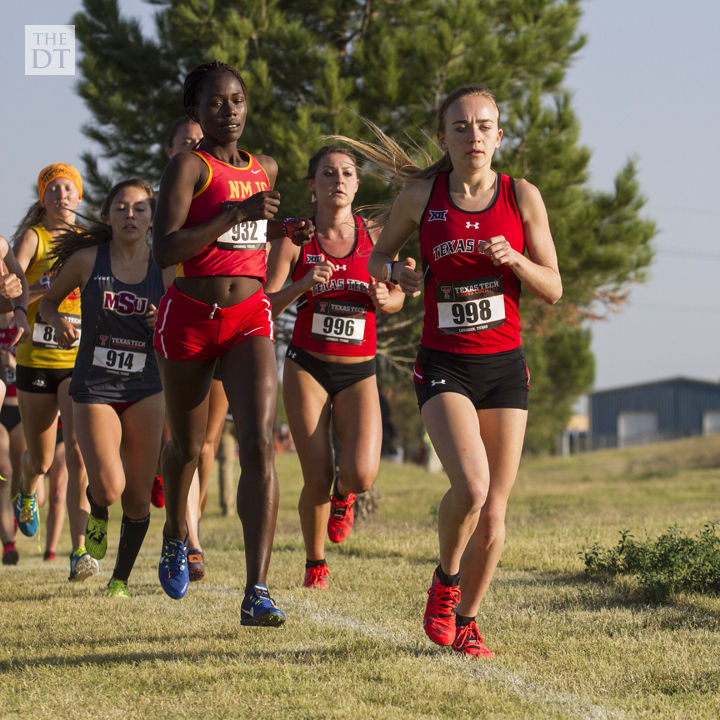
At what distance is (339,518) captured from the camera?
23.5ft

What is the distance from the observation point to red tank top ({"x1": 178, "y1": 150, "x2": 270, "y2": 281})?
4680 millimetres

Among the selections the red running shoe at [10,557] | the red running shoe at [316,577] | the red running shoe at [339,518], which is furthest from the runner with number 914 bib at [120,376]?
the red running shoe at [10,557]

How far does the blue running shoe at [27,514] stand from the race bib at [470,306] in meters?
5.15

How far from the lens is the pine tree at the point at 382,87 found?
13.8 meters

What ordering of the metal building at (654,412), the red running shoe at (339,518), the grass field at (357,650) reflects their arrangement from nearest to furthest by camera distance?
1. the grass field at (357,650)
2. the red running shoe at (339,518)
3. the metal building at (654,412)

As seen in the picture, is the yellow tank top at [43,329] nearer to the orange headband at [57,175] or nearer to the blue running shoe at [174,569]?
the orange headband at [57,175]

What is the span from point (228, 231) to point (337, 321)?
75.8 inches

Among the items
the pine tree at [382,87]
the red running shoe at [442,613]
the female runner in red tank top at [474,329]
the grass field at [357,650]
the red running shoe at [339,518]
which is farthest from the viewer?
the pine tree at [382,87]

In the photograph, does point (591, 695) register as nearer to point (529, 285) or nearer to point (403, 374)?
point (529, 285)

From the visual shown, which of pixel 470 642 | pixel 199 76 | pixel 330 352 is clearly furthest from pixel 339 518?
pixel 199 76

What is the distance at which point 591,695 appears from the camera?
384cm

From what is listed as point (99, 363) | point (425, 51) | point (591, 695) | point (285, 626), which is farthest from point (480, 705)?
point (425, 51)

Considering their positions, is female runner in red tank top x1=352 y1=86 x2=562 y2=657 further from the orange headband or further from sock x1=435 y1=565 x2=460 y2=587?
the orange headband

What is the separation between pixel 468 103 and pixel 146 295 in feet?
8.65
